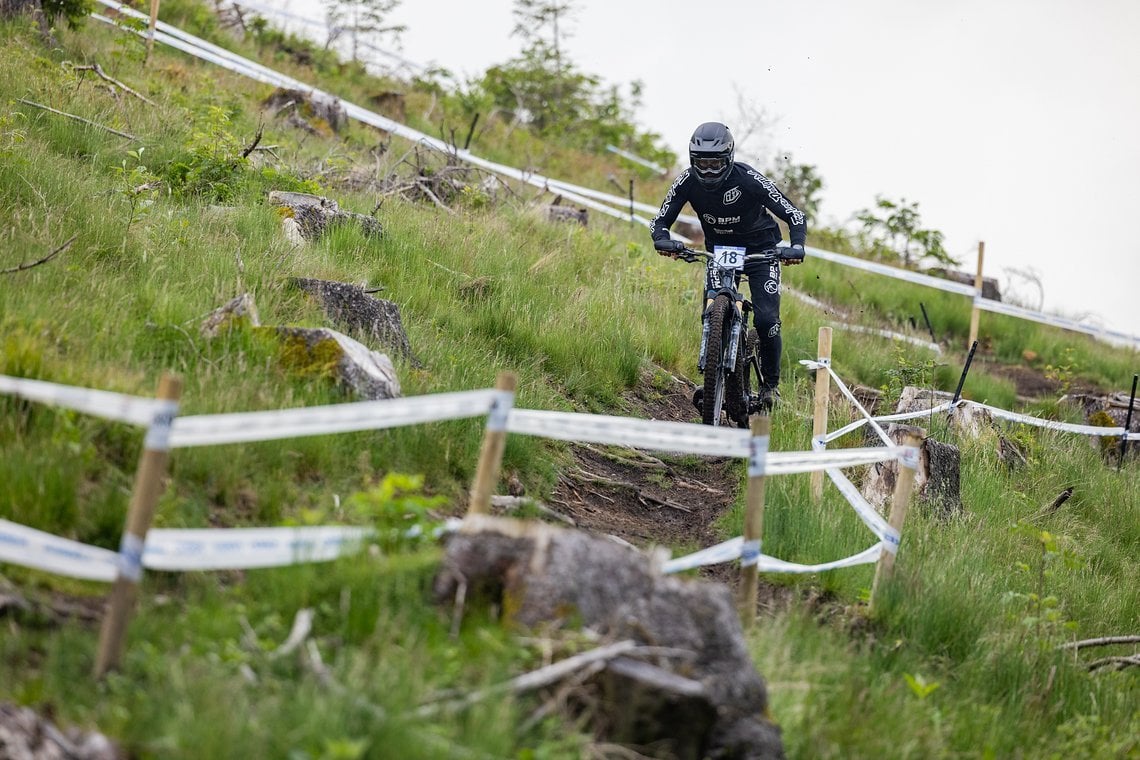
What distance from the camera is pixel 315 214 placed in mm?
9367

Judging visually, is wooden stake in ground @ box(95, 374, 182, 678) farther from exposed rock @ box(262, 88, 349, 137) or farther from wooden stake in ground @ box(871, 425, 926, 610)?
exposed rock @ box(262, 88, 349, 137)

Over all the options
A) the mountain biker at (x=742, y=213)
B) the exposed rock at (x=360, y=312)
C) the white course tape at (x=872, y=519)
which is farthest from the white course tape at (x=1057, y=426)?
the exposed rock at (x=360, y=312)

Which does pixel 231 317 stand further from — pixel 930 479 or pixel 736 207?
pixel 930 479

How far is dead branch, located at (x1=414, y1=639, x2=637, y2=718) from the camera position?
3.46 metres

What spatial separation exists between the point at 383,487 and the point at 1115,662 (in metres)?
4.79

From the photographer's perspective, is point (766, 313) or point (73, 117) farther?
point (73, 117)

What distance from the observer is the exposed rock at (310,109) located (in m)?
14.5

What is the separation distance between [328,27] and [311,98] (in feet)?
24.2

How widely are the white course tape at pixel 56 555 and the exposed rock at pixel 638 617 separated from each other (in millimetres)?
1123

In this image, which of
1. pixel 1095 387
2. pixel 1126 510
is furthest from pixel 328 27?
pixel 1126 510

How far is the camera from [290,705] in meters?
3.40

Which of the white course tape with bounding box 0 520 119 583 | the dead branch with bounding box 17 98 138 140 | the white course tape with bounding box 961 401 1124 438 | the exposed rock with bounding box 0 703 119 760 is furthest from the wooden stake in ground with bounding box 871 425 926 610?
the dead branch with bounding box 17 98 138 140

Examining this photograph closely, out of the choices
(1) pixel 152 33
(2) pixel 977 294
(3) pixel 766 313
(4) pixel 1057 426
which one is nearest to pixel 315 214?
(3) pixel 766 313

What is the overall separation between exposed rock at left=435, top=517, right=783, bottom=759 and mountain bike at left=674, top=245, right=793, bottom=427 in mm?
4164
